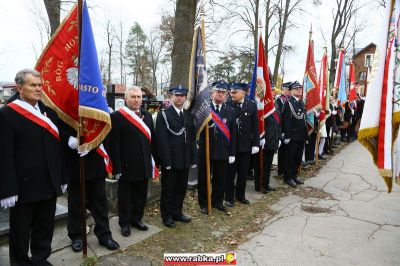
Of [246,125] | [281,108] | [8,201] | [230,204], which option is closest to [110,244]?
[8,201]

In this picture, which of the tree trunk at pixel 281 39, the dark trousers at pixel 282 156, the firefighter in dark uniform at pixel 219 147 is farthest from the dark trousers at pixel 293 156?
the tree trunk at pixel 281 39

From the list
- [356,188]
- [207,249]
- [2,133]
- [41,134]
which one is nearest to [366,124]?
[207,249]

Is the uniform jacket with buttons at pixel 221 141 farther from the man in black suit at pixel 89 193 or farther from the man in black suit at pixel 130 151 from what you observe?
the man in black suit at pixel 89 193

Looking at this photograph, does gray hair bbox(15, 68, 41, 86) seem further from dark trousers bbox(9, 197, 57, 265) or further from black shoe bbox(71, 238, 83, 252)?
black shoe bbox(71, 238, 83, 252)

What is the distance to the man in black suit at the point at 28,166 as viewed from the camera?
3.08 m

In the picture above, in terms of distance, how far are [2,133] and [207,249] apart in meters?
2.68

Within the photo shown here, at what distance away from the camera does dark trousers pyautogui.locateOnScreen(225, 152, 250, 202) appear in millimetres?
→ 5859

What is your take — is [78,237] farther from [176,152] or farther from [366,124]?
[366,124]

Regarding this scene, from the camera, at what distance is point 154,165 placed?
471 centimetres

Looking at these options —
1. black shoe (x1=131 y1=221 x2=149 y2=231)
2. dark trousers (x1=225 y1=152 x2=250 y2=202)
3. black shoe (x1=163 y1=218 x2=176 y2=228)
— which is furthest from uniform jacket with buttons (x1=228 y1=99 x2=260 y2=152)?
black shoe (x1=131 y1=221 x2=149 y2=231)

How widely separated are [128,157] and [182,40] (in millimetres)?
4674

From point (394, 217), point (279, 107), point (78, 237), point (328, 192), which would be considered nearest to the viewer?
point (78, 237)

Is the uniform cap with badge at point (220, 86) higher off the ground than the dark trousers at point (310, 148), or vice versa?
the uniform cap with badge at point (220, 86)

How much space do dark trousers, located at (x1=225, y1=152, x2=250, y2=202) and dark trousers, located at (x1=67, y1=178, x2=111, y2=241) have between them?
235 centimetres
